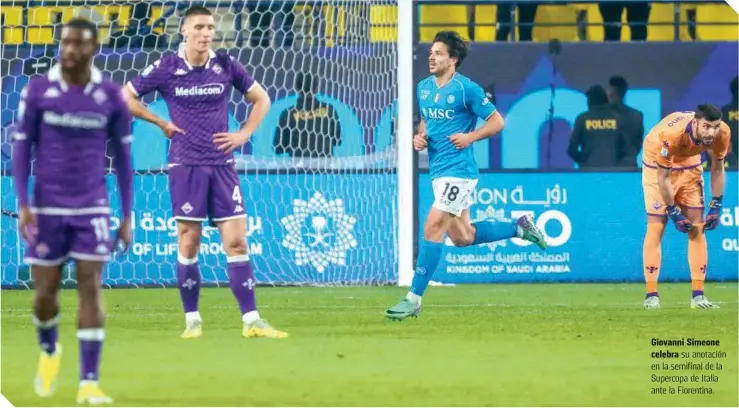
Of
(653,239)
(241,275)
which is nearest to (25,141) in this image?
(241,275)

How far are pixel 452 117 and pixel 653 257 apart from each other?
2.64m

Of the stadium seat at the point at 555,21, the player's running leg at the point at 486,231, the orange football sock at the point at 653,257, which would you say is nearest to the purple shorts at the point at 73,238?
the player's running leg at the point at 486,231

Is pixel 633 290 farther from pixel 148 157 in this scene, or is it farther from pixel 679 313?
pixel 148 157

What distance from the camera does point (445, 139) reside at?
11.6 m

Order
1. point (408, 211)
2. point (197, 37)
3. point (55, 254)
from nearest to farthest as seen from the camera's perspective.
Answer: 1. point (55, 254)
2. point (197, 37)
3. point (408, 211)

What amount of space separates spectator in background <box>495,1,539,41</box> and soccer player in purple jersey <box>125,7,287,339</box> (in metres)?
7.73

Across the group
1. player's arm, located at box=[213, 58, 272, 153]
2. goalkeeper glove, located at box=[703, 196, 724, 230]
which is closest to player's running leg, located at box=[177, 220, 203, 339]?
player's arm, located at box=[213, 58, 272, 153]

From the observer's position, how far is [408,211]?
1590 cm

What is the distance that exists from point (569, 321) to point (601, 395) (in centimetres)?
419

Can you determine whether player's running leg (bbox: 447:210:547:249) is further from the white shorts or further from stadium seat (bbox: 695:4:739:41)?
stadium seat (bbox: 695:4:739:41)

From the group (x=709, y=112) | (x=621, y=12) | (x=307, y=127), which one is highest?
(x=621, y=12)

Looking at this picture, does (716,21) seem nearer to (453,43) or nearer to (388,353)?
(453,43)

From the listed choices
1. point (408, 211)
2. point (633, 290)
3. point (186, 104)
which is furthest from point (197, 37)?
point (633, 290)

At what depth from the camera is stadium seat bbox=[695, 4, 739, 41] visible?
18297mm
